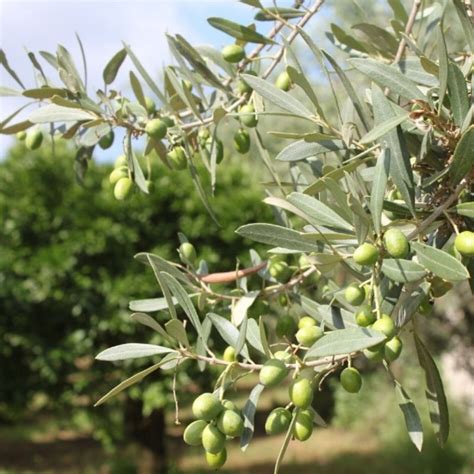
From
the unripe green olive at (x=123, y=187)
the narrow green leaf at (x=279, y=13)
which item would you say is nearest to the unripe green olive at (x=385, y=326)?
the unripe green olive at (x=123, y=187)

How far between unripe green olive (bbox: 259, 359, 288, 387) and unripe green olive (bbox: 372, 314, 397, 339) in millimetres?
105

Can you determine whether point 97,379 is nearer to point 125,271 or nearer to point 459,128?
point 125,271

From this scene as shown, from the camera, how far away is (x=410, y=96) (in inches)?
33.0

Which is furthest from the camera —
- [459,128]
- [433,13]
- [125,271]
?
[125,271]

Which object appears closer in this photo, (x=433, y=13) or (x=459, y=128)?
(x=459, y=128)

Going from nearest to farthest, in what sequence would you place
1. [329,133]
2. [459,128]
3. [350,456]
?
[459,128] → [329,133] → [350,456]

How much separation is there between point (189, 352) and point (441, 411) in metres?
0.35

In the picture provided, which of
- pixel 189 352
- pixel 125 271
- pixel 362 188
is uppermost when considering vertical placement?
pixel 362 188

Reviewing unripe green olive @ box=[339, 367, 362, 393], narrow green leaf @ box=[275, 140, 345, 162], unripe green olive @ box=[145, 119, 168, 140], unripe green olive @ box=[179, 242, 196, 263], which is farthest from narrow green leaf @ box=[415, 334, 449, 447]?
unripe green olive @ box=[145, 119, 168, 140]

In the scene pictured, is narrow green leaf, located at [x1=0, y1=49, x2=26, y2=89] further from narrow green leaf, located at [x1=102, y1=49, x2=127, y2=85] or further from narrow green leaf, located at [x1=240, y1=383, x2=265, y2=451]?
narrow green leaf, located at [x1=240, y1=383, x2=265, y2=451]

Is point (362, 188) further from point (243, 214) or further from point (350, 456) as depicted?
point (350, 456)

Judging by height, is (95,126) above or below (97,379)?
above

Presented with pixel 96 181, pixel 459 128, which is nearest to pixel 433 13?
pixel 459 128

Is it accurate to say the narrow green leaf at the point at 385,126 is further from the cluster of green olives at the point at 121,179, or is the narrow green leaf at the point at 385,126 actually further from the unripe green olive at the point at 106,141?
the unripe green olive at the point at 106,141
